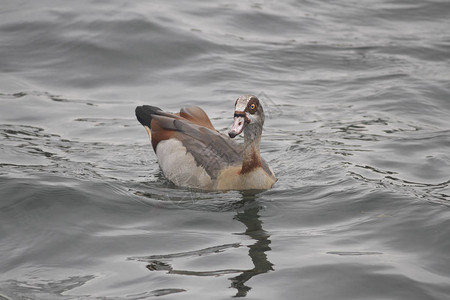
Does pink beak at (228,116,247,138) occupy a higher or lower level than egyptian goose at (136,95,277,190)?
higher

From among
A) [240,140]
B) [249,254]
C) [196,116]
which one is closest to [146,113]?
[196,116]

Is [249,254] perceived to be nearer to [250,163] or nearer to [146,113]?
[250,163]

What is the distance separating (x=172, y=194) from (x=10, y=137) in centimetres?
325

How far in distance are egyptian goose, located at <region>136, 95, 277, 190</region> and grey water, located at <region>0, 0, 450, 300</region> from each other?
277 mm

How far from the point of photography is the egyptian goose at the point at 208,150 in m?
10.3

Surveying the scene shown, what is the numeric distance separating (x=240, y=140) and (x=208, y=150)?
2.34 metres

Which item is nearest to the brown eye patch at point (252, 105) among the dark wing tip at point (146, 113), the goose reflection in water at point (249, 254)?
the goose reflection in water at point (249, 254)

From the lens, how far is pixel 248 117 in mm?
10070

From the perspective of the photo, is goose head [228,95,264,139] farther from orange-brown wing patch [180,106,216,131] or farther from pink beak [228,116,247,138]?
orange-brown wing patch [180,106,216,131]

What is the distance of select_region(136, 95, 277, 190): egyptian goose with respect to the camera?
10289mm

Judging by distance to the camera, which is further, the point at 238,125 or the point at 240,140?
the point at 240,140

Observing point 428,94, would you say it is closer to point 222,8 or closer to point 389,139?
point 389,139

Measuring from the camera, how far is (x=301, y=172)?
11031 mm

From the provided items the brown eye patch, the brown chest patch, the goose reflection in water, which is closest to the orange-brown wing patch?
the brown chest patch
